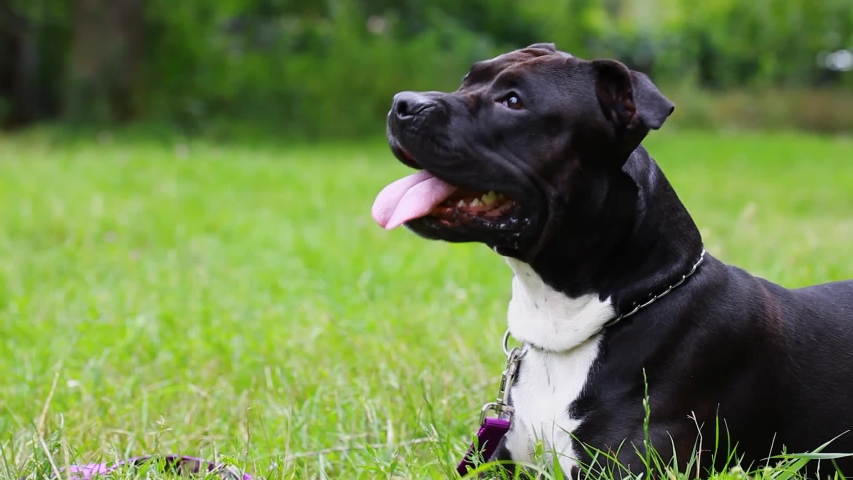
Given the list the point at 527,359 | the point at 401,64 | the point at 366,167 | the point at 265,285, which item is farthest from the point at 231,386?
the point at 401,64

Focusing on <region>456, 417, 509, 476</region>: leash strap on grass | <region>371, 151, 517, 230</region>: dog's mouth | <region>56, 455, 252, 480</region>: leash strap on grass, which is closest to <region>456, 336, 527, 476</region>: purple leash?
<region>456, 417, 509, 476</region>: leash strap on grass

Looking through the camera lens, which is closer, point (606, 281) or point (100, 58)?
point (606, 281)

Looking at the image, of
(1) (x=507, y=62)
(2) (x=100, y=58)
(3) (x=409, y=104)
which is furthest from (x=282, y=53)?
(3) (x=409, y=104)

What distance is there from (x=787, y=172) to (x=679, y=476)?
35.4 ft

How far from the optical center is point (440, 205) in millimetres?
2352

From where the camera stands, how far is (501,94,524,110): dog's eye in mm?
2307

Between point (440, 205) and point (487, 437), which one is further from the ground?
point (440, 205)

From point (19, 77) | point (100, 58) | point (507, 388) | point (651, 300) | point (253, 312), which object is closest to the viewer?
point (651, 300)

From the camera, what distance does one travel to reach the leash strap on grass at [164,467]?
2223 millimetres

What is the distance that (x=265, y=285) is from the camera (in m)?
5.05

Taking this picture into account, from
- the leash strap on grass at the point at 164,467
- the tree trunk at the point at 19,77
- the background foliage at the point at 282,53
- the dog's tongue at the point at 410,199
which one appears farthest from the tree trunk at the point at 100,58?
the dog's tongue at the point at 410,199

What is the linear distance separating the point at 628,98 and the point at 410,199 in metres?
0.61

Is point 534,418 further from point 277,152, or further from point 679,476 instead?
point 277,152

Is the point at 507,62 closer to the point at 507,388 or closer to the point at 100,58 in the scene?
the point at 507,388
